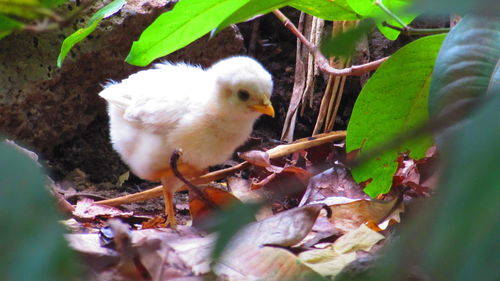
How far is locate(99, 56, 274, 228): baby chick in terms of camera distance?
284 centimetres

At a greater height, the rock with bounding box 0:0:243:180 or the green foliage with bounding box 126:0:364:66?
the green foliage with bounding box 126:0:364:66

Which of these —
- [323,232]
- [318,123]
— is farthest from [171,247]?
[318,123]

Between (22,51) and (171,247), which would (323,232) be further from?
(22,51)

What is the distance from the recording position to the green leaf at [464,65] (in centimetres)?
184

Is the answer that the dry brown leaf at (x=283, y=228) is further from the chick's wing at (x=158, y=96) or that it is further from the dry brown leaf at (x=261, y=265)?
the chick's wing at (x=158, y=96)

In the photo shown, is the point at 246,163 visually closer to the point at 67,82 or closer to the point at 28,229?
the point at 67,82

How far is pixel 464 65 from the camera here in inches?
74.5

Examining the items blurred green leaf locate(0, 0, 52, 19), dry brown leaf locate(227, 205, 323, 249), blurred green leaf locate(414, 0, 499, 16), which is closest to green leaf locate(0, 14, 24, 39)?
blurred green leaf locate(0, 0, 52, 19)

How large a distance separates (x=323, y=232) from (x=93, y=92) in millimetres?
1817

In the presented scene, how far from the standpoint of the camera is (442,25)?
386 cm

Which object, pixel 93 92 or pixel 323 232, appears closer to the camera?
pixel 323 232

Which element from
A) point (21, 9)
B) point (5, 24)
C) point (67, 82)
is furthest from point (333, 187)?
point (21, 9)

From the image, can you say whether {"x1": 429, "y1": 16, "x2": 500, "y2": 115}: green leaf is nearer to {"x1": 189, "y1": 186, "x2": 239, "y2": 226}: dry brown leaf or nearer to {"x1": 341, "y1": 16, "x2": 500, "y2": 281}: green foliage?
{"x1": 189, "y1": 186, "x2": 239, "y2": 226}: dry brown leaf

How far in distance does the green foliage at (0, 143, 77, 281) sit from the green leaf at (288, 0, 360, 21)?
204 centimetres
